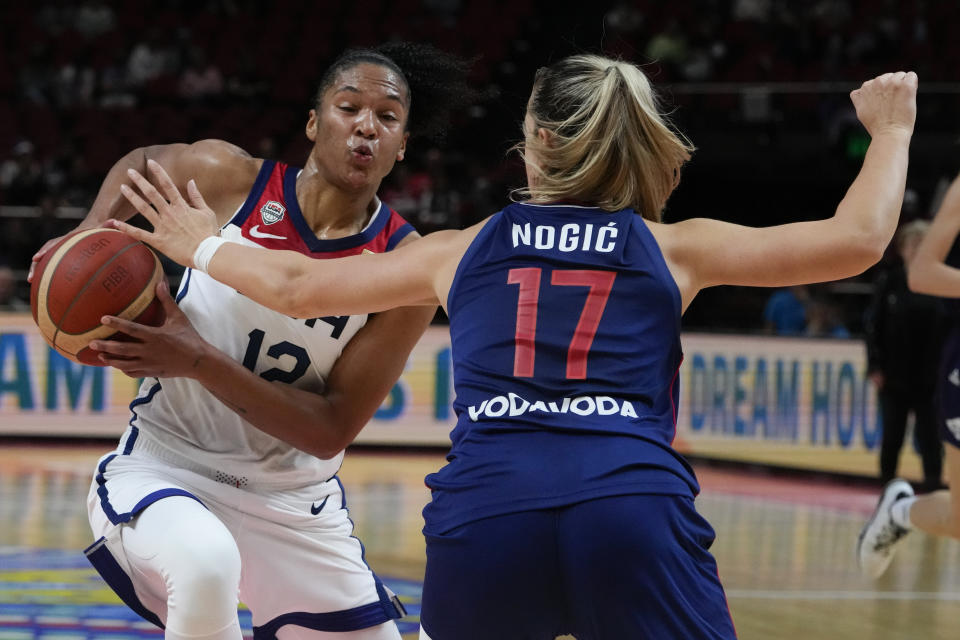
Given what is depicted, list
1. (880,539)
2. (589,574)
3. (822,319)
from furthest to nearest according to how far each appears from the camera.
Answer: (822,319), (880,539), (589,574)

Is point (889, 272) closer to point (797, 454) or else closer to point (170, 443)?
point (797, 454)

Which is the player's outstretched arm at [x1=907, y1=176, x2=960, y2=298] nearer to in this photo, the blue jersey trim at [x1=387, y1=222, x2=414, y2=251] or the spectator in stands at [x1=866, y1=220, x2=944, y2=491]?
the blue jersey trim at [x1=387, y1=222, x2=414, y2=251]

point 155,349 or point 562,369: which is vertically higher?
point 562,369

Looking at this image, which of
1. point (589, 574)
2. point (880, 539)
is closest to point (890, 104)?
point (589, 574)

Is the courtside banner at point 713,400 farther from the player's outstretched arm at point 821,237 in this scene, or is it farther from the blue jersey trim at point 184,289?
the player's outstretched arm at point 821,237

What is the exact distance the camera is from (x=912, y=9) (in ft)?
48.9

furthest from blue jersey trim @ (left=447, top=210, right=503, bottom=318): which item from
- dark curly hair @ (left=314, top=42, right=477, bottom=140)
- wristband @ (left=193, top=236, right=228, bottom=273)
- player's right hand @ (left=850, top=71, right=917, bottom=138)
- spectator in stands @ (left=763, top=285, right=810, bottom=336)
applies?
spectator in stands @ (left=763, top=285, right=810, bottom=336)

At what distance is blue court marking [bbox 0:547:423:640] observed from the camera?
186 inches

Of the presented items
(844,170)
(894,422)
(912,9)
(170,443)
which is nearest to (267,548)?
(170,443)

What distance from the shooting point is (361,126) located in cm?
341

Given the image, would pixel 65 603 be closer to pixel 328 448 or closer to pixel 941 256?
pixel 328 448

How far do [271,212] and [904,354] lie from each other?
19.4 ft

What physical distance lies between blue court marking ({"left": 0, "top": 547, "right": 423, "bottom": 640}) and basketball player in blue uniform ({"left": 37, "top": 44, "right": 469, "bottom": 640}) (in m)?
1.67

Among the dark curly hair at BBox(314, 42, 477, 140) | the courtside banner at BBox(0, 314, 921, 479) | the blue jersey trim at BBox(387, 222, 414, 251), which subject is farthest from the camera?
the courtside banner at BBox(0, 314, 921, 479)
